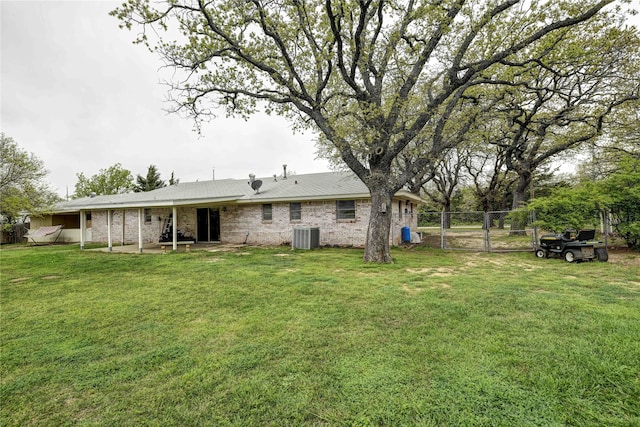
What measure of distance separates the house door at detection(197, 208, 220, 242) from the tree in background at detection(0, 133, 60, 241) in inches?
405

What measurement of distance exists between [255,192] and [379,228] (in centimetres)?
829

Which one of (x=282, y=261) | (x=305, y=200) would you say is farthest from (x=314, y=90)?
(x=282, y=261)

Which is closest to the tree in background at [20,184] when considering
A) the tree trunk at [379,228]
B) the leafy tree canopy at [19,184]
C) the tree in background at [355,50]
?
the leafy tree canopy at [19,184]

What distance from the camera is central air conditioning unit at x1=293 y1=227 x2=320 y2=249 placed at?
12.4 meters

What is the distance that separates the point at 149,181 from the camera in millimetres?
36562

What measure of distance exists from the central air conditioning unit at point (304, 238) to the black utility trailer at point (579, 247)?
8.43m

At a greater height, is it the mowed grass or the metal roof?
the metal roof

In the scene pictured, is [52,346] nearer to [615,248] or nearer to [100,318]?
[100,318]

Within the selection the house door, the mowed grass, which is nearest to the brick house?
the house door

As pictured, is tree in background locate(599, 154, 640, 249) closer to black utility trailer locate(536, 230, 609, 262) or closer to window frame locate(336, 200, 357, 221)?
black utility trailer locate(536, 230, 609, 262)

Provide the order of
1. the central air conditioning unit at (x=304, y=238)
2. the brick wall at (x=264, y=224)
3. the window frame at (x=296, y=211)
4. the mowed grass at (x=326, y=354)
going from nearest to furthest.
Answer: the mowed grass at (x=326, y=354) < the central air conditioning unit at (x=304, y=238) < the brick wall at (x=264, y=224) < the window frame at (x=296, y=211)

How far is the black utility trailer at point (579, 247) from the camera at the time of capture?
8.36 metres

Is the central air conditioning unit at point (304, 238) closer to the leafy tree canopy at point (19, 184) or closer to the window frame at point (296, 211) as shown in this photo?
the window frame at point (296, 211)

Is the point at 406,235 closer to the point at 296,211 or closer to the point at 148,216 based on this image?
the point at 296,211
